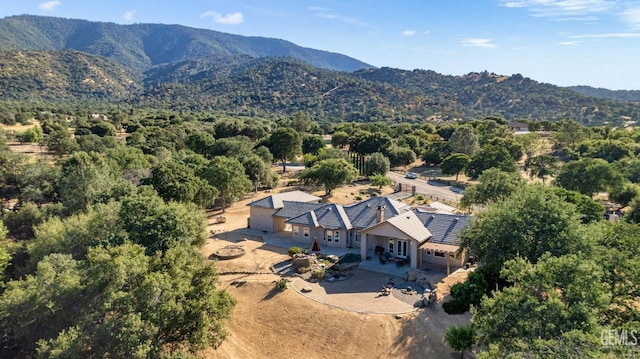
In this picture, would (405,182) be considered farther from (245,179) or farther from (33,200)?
(33,200)

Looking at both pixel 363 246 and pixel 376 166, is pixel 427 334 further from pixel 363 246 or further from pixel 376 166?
pixel 376 166

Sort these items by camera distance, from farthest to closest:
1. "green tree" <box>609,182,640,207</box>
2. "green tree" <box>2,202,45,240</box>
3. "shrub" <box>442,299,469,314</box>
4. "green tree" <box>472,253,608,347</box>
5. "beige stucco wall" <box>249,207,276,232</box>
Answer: "green tree" <box>609,182,640,207</box> < "beige stucco wall" <box>249,207,276,232</box> < "green tree" <box>2,202,45,240</box> < "shrub" <box>442,299,469,314</box> < "green tree" <box>472,253,608,347</box>

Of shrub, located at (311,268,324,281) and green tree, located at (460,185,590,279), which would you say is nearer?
green tree, located at (460,185,590,279)

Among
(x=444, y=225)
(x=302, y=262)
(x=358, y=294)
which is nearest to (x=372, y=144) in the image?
(x=444, y=225)

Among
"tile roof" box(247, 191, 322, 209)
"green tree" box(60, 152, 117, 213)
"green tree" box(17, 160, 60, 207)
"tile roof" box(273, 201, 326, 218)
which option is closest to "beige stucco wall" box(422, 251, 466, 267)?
"tile roof" box(273, 201, 326, 218)

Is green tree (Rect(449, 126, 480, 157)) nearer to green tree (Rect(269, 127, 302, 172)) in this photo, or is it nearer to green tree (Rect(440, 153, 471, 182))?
green tree (Rect(440, 153, 471, 182))

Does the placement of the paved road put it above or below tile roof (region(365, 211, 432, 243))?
below

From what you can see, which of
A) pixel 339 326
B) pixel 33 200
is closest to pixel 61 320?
pixel 339 326
